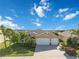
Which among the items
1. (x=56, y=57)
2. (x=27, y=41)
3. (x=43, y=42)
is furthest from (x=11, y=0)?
(x=43, y=42)

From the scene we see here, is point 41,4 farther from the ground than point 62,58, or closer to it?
farther from the ground

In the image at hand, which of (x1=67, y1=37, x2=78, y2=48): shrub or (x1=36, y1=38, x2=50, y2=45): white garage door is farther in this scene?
(x1=36, y1=38, x2=50, y2=45): white garage door

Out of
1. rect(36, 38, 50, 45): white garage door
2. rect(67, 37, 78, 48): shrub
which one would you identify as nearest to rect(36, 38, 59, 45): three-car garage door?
rect(36, 38, 50, 45): white garage door

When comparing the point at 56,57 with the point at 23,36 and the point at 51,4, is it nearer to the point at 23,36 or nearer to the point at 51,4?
the point at 51,4

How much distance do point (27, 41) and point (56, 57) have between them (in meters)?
10.3

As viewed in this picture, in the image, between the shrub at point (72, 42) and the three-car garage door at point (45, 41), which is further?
the three-car garage door at point (45, 41)

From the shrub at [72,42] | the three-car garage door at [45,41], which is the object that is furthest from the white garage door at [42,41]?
the shrub at [72,42]

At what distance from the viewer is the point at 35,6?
2312cm

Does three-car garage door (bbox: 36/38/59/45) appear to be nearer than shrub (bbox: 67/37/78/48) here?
No

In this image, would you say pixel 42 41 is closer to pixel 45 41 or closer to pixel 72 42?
pixel 45 41

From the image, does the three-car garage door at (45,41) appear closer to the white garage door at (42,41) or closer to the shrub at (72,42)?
the white garage door at (42,41)

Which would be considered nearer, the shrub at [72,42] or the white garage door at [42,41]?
the shrub at [72,42]

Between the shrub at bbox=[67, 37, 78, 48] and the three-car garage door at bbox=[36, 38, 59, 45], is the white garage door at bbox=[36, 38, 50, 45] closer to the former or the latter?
the three-car garage door at bbox=[36, 38, 59, 45]

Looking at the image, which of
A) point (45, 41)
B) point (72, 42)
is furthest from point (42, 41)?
point (72, 42)
